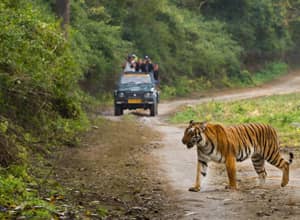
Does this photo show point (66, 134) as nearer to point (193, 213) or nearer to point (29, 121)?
point (29, 121)

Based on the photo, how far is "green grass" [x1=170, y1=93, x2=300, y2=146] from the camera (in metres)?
22.0

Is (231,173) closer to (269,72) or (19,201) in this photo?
(19,201)

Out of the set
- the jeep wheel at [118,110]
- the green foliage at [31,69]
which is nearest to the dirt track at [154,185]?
the green foliage at [31,69]

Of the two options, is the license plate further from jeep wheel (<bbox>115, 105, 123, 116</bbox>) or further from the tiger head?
the tiger head

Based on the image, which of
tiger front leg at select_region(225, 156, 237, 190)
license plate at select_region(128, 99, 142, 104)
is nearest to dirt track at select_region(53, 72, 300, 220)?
tiger front leg at select_region(225, 156, 237, 190)

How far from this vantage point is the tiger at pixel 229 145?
41.1 ft

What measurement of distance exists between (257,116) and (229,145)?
15.0m

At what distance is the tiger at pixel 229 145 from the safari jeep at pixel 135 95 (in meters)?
17.8

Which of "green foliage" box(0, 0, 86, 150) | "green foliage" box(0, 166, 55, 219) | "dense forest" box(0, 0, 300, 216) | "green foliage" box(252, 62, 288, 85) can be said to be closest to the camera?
"green foliage" box(0, 166, 55, 219)

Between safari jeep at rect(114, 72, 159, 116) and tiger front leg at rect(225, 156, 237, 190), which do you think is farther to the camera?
safari jeep at rect(114, 72, 159, 116)

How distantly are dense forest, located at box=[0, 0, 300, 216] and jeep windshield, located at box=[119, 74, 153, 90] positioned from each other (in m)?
1.61

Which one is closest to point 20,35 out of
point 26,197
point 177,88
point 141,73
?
point 26,197

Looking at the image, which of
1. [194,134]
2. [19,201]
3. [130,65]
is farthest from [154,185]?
[130,65]

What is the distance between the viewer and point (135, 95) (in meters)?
31.1
